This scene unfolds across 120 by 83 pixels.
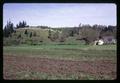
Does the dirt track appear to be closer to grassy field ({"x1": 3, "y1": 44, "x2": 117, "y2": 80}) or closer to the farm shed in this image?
grassy field ({"x1": 3, "y1": 44, "x2": 117, "y2": 80})

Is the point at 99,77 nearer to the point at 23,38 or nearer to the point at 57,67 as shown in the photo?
the point at 57,67

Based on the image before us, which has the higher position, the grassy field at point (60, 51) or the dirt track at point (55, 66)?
the grassy field at point (60, 51)

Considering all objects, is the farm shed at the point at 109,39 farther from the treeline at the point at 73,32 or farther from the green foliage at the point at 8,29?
the green foliage at the point at 8,29

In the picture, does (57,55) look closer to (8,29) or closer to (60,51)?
(60,51)

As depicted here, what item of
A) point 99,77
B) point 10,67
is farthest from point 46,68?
point 99,77

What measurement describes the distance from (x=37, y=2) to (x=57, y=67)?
2.31ft

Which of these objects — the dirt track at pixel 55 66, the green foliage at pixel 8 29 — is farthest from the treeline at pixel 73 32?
the dirt track at pixel 55 66

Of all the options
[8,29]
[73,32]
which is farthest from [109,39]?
[8,29]

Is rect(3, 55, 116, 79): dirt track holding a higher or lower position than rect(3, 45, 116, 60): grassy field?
lower

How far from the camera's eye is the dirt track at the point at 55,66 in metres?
1.96

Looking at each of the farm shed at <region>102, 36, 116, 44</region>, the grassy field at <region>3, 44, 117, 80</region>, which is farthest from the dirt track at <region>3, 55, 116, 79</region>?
the farm shed at <region>102, 36, 116, 44</region>

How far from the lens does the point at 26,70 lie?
1.96 m

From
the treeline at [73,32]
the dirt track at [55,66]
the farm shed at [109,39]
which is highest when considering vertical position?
the treeline at [73,32]

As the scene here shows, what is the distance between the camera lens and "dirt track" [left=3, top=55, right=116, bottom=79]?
1.96m
